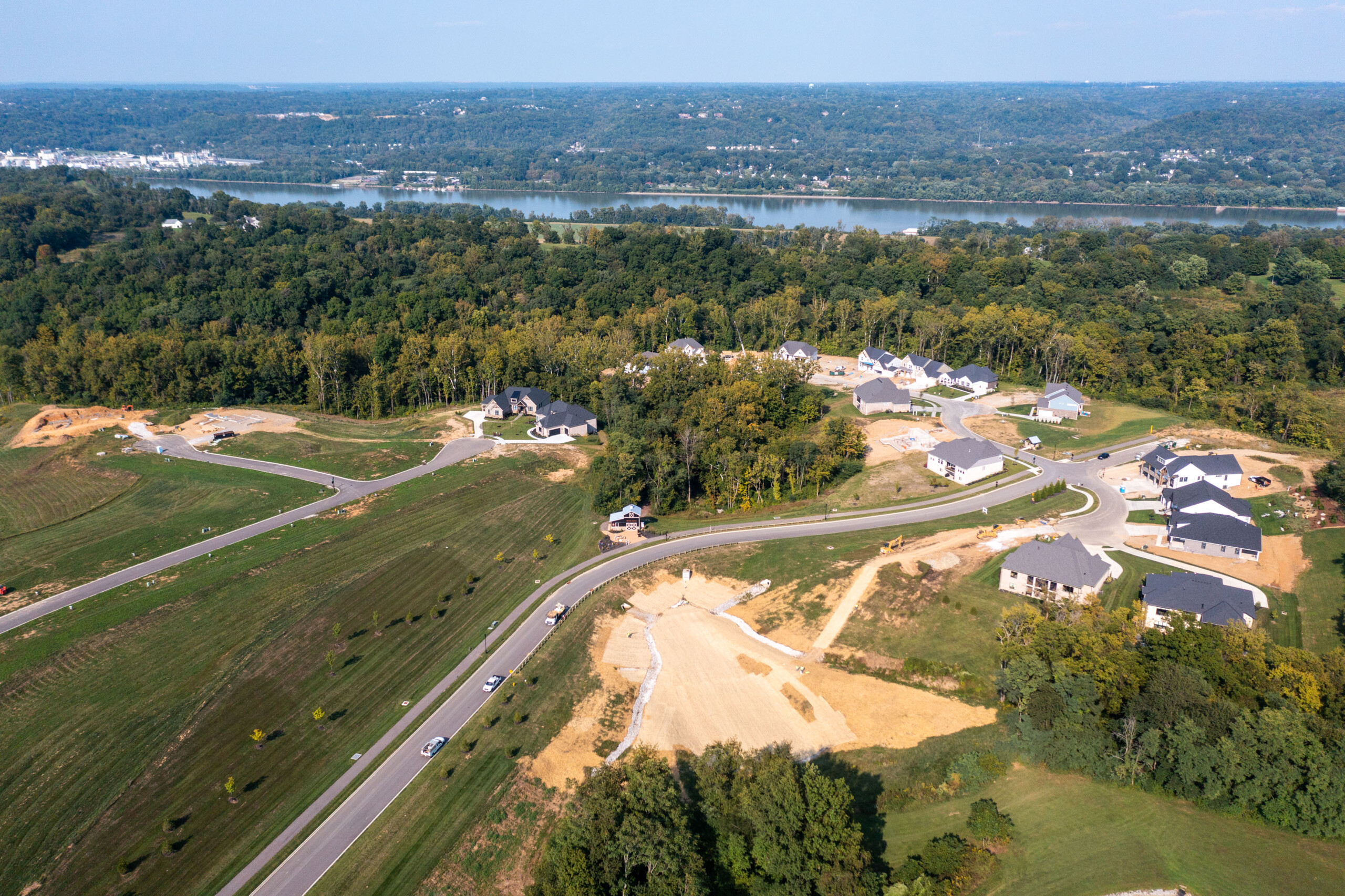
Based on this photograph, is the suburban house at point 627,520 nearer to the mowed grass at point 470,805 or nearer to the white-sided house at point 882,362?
the mowed grass at point 470,805

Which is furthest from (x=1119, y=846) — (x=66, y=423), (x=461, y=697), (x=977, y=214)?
(x=977, y=214)

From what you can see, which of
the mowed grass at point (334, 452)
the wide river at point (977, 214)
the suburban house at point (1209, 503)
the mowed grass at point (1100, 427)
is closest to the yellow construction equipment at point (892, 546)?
the suburban house at point (1209, 503)

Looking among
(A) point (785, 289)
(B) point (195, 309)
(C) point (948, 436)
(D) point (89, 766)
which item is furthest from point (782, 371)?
(B) point (195, 309)

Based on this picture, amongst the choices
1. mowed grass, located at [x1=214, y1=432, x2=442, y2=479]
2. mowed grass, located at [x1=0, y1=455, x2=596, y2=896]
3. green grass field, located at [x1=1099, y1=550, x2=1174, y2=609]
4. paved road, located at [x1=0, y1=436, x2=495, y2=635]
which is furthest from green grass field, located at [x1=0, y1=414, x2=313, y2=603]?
green grass field, located at [x1=1099, y1=550, x2=1174, y2=609]

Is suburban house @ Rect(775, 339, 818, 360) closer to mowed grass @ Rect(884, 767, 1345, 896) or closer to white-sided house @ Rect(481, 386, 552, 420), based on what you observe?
white-sided house @ Rect(481, 386, 552, 420)

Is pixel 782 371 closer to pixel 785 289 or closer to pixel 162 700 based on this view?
pixel 785 289

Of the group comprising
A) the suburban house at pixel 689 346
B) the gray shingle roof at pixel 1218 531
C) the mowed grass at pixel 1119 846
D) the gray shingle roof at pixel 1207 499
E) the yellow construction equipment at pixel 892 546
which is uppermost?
the suburban house at pixel 689 346
